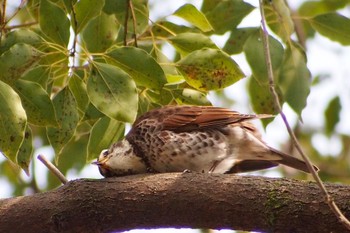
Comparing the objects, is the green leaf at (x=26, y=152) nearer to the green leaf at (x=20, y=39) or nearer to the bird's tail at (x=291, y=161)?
the green leaf at (x=20, y=39)

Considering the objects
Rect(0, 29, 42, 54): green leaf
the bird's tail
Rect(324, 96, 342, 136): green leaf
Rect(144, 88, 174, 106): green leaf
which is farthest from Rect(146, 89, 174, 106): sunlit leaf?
Rect(324, 96, 342, 136): green leaf

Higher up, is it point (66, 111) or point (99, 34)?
point (99, 34)

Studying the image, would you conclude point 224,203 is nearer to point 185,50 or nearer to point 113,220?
point 113,220

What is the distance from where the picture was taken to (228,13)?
4340mm

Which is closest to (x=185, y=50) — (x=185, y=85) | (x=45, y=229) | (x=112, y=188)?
(x=185, y=85)

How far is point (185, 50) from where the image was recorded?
4129mm

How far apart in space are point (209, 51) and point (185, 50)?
27cm

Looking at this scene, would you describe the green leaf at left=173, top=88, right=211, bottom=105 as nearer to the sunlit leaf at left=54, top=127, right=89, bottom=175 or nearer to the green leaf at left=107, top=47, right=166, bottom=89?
the green leaf at left=107, top=47, right=166, bottom=89

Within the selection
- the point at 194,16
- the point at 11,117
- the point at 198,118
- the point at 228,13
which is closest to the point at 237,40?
the point at 228,13

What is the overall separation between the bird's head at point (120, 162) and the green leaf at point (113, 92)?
1.03 meters

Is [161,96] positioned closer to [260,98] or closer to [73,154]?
[260,98]

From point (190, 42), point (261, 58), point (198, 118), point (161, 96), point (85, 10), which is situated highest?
point (85, 10)

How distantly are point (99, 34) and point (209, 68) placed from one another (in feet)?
2.15

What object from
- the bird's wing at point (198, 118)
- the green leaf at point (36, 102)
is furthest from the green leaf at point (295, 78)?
the green leaf at point (36, 102)
